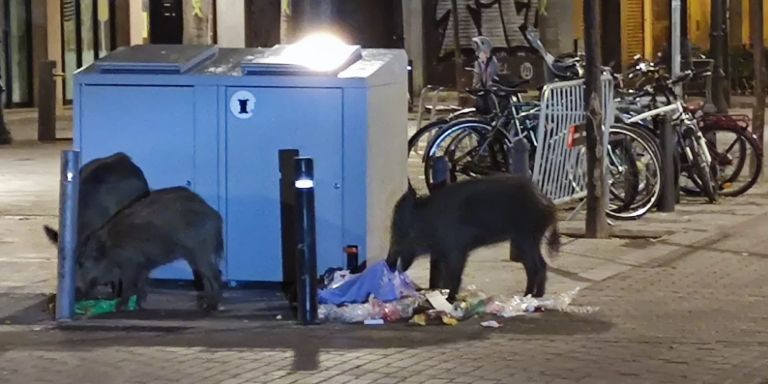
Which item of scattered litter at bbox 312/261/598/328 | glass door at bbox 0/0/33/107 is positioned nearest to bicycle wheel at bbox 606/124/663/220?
scattered litter at bbox 312/261/598/328

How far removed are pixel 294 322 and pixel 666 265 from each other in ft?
10.6

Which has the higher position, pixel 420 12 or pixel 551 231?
pixel 420 12

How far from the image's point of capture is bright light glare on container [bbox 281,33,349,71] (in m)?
9.55

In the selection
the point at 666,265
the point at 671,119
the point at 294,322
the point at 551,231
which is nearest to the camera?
the point at 294,322

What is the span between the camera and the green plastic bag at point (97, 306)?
29.7 feet

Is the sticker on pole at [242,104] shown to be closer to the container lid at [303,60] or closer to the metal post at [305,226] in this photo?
the container lid at [303,60]

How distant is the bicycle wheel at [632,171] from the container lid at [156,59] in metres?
4.20

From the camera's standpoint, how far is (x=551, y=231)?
9.52 m

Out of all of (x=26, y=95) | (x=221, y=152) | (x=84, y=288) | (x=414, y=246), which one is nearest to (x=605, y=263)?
(x=414, y=246)

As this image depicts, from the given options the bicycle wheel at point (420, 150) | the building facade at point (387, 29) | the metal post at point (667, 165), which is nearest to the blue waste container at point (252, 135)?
the metal post at point (667, 165)

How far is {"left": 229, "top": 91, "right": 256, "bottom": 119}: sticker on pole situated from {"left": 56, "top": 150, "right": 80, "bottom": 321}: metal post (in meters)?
1.18

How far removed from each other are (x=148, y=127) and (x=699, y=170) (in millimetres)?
6188

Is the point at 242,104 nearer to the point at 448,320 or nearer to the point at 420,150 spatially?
the point at 448,320

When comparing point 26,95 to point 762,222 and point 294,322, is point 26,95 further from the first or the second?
point 294,322
